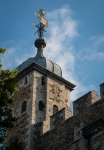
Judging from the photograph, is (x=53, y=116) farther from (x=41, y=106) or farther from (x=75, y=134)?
(x=41, y=106)

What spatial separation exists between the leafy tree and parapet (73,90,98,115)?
361 cm

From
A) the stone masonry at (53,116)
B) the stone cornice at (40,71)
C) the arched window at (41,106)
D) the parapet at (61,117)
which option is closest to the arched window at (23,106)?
the stone masonry at (53,116)

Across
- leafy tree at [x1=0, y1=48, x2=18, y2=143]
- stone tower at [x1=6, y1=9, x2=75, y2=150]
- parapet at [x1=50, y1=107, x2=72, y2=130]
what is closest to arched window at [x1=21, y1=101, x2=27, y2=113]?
stone tower at [x1=6, y1=9, x2=75, y2=150]

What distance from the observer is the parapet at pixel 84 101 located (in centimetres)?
1775

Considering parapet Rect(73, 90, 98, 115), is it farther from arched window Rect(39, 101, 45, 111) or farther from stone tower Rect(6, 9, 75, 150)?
arched window Rect(39, 101, 45, 111)

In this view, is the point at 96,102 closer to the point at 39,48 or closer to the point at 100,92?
the point at 100,92

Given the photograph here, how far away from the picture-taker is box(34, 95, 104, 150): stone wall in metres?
16.5

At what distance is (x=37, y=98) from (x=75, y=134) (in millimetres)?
5243

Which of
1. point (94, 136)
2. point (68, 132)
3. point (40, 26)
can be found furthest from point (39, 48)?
point (94, 136)

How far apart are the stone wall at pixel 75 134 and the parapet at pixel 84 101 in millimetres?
201

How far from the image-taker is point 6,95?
14.8m

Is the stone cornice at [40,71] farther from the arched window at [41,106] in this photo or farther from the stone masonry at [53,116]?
the arched window at [41,106]

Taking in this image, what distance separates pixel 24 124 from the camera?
21094 mm

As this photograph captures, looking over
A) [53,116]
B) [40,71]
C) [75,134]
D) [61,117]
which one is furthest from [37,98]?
[75,134]
